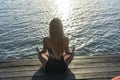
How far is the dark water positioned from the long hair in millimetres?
5888

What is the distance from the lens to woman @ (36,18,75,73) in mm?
8930

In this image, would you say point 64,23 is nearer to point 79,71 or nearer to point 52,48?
point 79,71

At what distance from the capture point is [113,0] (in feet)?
87.1

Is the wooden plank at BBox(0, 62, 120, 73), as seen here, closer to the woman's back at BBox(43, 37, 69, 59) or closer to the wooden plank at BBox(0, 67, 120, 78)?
the wooden plank at BBox(0, 67, 120, 78)

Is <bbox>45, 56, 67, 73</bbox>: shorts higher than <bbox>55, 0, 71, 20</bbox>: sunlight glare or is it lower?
higher

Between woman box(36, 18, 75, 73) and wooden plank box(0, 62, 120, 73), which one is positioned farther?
wooden plank box(0, 62, 120, 73)

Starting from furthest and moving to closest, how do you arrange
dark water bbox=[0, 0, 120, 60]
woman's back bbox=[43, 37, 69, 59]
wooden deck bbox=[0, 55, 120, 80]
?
dark water bbox=[0, 0, 120, 60]
wooden deck bbox=[0, 55, 120, 80]
woman's back bbox=[43, 37, 69, 59]

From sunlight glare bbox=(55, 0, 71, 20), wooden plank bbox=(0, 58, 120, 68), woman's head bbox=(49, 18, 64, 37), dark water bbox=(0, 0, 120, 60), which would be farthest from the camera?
sunlight glare bbox=(55, 0, 71, 20)

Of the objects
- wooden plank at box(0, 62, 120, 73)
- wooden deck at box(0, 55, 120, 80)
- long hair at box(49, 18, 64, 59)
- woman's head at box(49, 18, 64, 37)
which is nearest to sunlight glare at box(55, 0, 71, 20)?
wooden deck at box(0, 55, 120, 80)

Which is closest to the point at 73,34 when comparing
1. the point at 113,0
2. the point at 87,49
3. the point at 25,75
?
the point at 87,49

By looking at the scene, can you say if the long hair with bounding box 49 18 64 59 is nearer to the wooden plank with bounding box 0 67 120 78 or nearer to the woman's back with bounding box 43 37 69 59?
the woman's back with bounding box 43 37 69 59

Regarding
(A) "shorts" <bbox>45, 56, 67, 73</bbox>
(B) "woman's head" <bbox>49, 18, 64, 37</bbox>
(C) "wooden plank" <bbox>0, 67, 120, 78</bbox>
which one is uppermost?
(B) "woman's head" <bbox>49, 18, 64, 37</bbox>

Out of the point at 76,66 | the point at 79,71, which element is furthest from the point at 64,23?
the point at 79,71

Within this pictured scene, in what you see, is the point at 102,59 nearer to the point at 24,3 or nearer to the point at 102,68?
the point at 102,68
